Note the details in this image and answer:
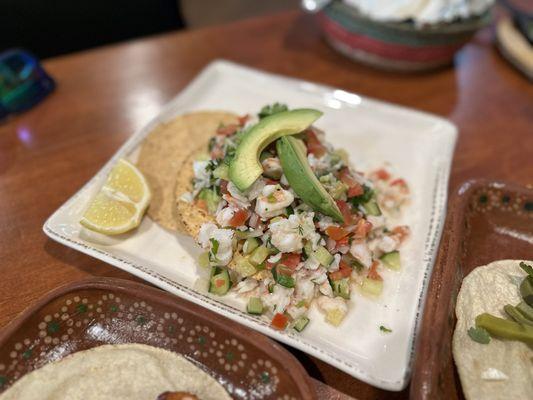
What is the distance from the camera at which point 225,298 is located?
192 centimetres

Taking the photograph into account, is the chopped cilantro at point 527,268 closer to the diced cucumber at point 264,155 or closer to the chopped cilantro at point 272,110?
the diced cucumber at point 264,155

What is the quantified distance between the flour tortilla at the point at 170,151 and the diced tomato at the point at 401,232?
1.03 meters

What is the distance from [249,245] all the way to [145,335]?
0.54 metres

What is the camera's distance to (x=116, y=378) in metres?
1.63

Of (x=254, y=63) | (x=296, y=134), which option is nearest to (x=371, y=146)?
(x=296, y=134)

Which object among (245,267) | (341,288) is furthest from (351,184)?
(245,267)

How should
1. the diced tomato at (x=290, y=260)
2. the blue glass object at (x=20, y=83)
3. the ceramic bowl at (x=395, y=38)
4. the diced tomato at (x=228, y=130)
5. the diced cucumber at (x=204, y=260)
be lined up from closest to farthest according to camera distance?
the diced tomato at (x=290, y=260) → the diced cucumber at (x=204, y=260) → the diced tomato at (x=228, y=130) → the blue glass object at (x=20, y=83) → the ceramic bowl at (x=395, y=38)

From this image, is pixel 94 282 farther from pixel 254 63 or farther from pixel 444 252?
pixel 254 63

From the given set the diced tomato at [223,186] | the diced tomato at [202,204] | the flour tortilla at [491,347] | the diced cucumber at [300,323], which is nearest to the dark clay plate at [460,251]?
the flour tortilla at [491,347]

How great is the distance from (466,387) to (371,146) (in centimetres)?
150

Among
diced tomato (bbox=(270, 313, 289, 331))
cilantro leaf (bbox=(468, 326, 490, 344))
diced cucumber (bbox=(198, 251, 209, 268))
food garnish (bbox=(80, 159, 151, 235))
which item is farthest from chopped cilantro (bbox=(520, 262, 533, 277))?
food garnish (bbox=(80, 159, 151, 235))

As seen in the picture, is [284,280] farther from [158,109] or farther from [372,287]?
[158,109]

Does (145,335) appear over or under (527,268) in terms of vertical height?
under

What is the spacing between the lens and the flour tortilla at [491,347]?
5.12 ft
